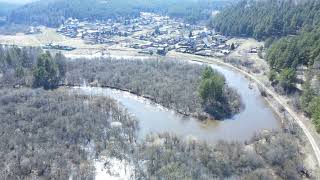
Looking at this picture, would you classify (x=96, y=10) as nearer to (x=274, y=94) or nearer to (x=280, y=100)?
(x=274, y=94)

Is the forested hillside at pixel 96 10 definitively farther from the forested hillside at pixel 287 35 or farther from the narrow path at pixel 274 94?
the narrow path at pixel 274 94

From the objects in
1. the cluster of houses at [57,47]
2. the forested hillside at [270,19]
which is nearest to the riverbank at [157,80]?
the cluster of houses at [57,47]

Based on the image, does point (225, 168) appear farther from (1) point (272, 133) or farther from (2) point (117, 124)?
(2) point (117, 124)

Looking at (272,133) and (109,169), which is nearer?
(109,169)

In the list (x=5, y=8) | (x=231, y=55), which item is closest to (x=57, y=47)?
(x=231, y=55)

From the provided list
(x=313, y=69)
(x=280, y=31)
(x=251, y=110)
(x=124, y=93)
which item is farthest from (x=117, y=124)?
(x=280, y=31)

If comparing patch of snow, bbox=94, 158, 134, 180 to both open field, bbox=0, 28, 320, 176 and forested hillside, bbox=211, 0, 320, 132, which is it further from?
forested hillside, bbox=211, 0, 320, 132
